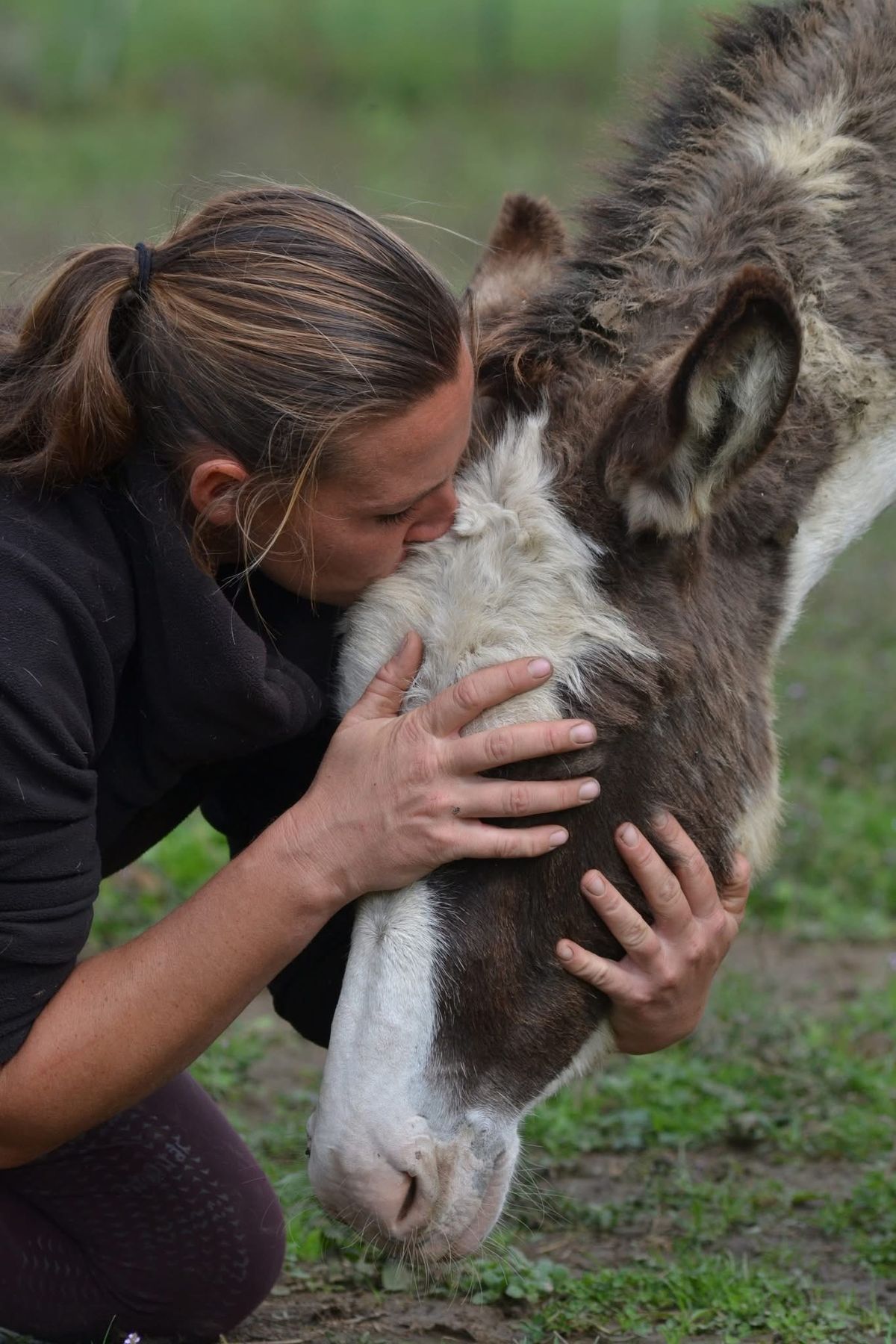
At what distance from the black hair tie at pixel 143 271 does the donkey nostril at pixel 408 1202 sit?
136 centimetres

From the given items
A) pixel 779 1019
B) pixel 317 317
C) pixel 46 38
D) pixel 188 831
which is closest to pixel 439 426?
pixel 317 317

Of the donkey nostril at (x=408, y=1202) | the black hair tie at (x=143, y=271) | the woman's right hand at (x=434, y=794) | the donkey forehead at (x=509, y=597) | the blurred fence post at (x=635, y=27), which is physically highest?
the blurred fence post at (x=635, y=27)

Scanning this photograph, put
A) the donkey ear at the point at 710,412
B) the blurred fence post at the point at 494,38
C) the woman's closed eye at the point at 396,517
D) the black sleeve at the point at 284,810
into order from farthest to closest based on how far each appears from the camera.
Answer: the blurred fence post at the point at 494,38, the black sleeve at the point at 284,810, the woman's closed eye at the point at 396,517, the donkey ear at the point at 710,412

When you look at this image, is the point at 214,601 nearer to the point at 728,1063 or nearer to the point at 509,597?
the point at 509,597

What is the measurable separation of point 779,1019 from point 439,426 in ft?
8.57

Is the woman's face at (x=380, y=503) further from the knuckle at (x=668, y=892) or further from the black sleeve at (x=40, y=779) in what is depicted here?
the knuckle at (x=668, y=892)

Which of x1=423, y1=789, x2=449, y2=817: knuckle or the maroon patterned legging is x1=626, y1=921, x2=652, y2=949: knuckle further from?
the maroon patterned legging

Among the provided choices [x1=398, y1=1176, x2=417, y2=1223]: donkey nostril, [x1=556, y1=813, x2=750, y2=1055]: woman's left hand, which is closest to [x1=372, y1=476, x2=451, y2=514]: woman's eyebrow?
[x1=556, y1=813, x2=750, y2=1055]: woman's left hand

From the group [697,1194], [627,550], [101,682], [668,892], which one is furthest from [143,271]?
[697,1194]

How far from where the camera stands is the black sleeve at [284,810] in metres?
2.66

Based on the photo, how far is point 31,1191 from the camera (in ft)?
9.55

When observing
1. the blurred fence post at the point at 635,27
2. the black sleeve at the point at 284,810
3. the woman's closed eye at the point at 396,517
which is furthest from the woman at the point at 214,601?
the blurred fence post at the point at 635,27

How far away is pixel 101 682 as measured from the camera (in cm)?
230

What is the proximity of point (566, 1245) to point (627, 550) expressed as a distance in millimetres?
1706
